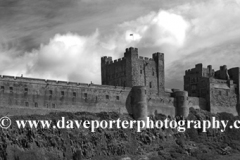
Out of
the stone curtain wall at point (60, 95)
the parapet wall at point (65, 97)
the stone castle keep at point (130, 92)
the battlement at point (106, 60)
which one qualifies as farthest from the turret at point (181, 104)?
the battlement at point (106, 60)

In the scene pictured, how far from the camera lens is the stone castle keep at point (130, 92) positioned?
264 ft

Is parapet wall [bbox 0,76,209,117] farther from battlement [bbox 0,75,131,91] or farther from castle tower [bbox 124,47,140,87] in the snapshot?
castle tower [bbox 124,47,140,87]

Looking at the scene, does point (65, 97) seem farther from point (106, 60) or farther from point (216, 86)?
point (216, 86)

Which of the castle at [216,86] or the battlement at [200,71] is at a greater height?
the battlement at [200,71]

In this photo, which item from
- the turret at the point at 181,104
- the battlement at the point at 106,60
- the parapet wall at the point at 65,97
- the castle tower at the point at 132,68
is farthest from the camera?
the battlement at the point at 106,60

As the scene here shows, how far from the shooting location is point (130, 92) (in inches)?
3708

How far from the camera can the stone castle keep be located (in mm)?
80500

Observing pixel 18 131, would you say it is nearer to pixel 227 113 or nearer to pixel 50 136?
pixel 50 136

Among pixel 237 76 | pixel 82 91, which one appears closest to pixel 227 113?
pixel 237 76

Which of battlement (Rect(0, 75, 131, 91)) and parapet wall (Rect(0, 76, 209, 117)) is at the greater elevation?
battlement (Rect(0, 75, 131, 91))

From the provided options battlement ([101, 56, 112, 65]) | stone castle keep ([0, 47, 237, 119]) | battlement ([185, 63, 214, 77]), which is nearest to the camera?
stone castle keep ([0, 47, 237, 119])

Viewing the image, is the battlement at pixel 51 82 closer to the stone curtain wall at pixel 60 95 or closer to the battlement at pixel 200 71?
the stone curtain wall at pixel 60 95

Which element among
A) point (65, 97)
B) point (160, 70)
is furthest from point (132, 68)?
point (65, 97)

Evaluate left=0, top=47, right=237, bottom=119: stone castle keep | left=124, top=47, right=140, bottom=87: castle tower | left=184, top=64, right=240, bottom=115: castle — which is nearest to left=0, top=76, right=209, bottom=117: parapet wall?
left=0, top=47, right=237, bottom=119: stone castle keep
